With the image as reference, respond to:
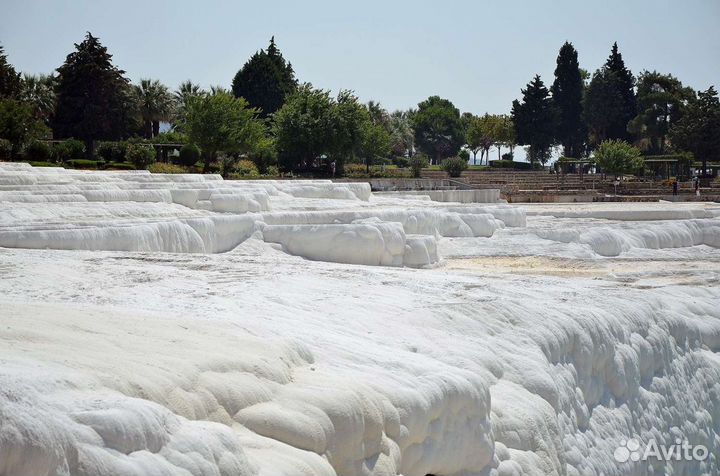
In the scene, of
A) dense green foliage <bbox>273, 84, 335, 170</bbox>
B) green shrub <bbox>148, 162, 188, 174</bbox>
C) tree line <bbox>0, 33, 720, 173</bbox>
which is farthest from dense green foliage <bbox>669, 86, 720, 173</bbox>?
green shrub <bbox>148, 162, 188, 174</bbox>

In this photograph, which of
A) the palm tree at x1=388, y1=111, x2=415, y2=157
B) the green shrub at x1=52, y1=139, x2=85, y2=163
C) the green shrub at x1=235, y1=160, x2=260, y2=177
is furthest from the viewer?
the palm tree at x1=388, y1=111, x2=415, y2=157

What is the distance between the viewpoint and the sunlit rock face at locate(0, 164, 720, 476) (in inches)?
225

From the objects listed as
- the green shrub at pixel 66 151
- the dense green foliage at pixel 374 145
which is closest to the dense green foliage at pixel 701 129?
the dense green foliage at pixel 374 145

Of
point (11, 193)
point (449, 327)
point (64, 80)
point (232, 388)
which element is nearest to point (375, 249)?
point (11, 193)

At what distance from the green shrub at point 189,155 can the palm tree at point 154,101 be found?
1641 centimetres

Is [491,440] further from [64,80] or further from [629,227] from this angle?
[64,80]

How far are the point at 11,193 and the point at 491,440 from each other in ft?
44.6

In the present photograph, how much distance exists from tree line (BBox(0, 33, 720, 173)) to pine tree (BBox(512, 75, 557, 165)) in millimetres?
85

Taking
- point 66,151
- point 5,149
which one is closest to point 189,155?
point 66,151

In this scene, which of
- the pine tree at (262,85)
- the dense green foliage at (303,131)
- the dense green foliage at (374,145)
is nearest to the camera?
the dense green foliage at (303,131)

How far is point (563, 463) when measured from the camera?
9.83 metres

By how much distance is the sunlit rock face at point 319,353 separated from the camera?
5.70m

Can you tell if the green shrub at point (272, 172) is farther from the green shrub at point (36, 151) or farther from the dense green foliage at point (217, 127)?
the green shrub at point (36, 151)

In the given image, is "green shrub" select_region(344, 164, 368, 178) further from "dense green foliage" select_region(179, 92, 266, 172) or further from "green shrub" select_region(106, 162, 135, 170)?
"green shrub" select_region(106, 162, 135, 170)
